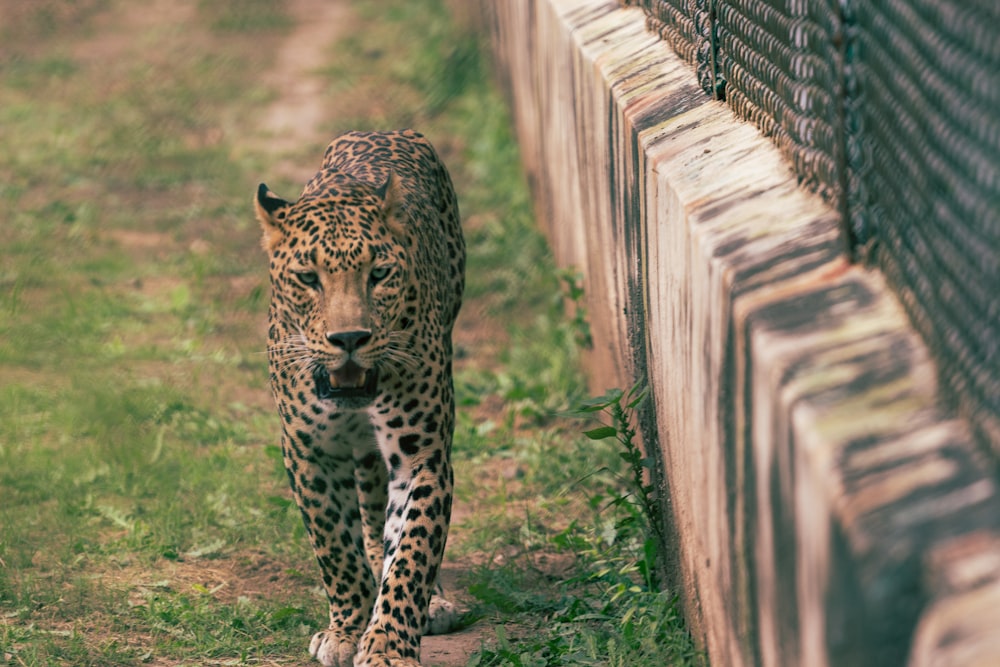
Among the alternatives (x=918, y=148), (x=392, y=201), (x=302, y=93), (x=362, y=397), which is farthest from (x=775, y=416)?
(x=302, y=93)

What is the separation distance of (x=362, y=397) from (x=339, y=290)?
1.10ft

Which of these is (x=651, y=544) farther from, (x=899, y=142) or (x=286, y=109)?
(x=286, y=109)

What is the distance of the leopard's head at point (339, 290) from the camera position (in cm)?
432

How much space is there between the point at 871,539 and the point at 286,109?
36.9ft

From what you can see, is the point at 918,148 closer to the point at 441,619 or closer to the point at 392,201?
the point at 392,201

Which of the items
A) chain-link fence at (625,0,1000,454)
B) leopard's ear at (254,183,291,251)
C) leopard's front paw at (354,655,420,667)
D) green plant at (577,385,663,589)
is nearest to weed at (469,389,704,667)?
green plant at (577,385,663,589)

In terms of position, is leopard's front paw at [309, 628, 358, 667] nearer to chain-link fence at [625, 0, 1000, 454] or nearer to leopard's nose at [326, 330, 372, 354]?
leopard's nose at [326, 330, 372, 354]

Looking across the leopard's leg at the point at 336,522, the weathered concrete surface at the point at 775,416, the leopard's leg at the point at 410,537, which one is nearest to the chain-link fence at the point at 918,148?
the weathered concrete surface at the point at 775,416

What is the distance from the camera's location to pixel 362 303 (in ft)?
14.3

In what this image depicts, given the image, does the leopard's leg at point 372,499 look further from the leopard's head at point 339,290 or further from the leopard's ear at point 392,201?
the leopard's ear at point 392,201

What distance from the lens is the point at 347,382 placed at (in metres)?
4.36

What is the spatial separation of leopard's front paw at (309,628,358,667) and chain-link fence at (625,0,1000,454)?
2191 millimetres

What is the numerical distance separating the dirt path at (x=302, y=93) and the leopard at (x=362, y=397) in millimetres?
1235

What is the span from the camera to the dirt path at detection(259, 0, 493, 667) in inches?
442
